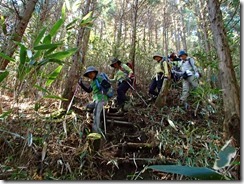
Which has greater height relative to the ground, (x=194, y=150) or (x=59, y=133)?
(x=59, y=133)

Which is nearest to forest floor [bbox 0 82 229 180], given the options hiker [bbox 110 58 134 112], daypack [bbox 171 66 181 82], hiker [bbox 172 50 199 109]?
hiker [bbox 110 58 134 112]

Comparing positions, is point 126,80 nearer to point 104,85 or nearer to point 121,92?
point 121,92

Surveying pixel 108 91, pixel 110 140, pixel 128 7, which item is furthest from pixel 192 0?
pixel 110 140

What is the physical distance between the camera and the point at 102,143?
10.3 feet

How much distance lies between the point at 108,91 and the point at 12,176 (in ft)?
5.96

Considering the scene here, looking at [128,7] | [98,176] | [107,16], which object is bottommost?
[98,176]

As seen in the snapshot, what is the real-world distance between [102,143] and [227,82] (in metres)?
1.79

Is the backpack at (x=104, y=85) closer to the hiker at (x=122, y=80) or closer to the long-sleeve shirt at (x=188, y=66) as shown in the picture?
the hiker at (x=122, y=80)

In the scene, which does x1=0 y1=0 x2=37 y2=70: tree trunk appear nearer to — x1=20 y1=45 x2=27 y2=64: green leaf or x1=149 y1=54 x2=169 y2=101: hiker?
x1=20 y1=45 x2=27 y2=64: green leaf

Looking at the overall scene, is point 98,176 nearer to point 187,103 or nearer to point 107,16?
point 187,103

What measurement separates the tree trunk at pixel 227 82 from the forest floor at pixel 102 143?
54 cm

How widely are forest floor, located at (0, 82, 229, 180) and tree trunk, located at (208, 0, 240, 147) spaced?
1.78ft

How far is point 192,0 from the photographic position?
24.5ft

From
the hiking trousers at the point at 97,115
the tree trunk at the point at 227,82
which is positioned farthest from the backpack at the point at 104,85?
the tree trunk at the point at 227,82
